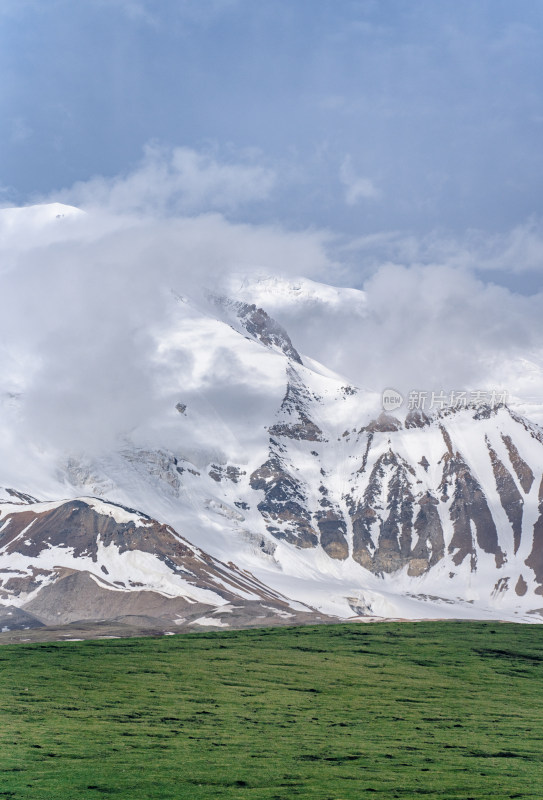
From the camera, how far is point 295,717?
102 meters

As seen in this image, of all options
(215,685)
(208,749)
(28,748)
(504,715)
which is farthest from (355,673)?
(28,748)

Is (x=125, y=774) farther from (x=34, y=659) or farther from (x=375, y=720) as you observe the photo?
(x=34, y=659)

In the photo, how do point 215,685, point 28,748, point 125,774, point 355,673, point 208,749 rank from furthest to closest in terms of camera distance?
point 355,673 < point 215,685 < point 208,749 < point 28,748 < point 125,774

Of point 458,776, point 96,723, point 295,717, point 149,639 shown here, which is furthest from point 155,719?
point 149,639

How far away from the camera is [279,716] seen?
102 m

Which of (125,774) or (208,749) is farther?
(208,749)

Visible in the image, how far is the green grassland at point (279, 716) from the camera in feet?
218


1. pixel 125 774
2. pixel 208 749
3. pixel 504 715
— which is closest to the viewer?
pixel 125 774

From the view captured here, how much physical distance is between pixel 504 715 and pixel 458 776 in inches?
1620

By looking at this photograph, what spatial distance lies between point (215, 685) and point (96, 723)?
34.1m

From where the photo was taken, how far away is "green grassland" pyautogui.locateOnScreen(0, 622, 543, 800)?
66.6 meters

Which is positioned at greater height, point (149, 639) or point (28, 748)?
point (149, 639)

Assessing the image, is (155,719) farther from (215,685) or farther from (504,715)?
(504,715)

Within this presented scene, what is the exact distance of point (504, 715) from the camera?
109m
